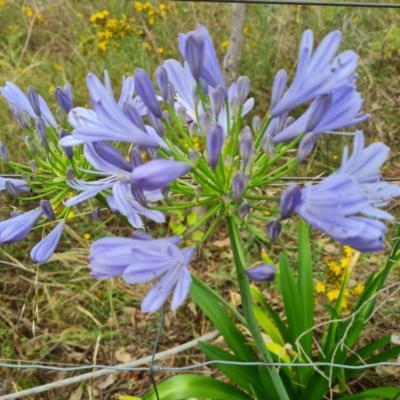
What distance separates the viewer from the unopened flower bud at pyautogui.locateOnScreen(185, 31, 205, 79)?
93 cm

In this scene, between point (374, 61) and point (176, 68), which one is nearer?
point (176, 68)

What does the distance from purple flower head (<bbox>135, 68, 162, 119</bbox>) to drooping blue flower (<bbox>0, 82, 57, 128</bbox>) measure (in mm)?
425

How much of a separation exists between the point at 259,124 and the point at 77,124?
A: 14.9 inches

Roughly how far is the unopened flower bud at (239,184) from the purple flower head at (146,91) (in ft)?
0.64

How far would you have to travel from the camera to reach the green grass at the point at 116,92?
2.85 metres

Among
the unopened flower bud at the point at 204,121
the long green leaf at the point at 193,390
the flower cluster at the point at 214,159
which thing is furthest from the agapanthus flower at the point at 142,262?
the long green leaf at the point at 193,390

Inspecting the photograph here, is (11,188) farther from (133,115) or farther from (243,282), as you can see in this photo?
(243,282)

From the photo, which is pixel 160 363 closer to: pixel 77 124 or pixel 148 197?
pixel 148 197

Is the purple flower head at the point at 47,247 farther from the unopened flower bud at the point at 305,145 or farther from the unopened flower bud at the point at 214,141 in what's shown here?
the unopened flower bud at the point at 305,145

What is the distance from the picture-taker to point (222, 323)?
210cm

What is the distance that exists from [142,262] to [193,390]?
1.22 m

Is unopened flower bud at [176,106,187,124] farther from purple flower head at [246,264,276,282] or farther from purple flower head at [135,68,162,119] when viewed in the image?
purple flower head at [246,264,276,282]

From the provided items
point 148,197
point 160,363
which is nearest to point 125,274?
point 148,197

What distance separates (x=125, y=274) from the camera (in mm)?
820
